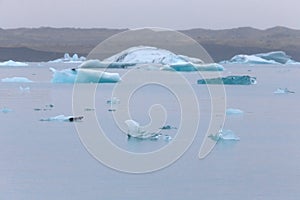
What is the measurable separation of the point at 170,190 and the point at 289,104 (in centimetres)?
858

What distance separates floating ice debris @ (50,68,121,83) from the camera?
17.0m

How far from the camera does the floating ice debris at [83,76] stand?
671 inches

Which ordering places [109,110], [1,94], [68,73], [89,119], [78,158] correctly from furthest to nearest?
[68,73]
[1,94]
[109,110]
[89,119]
[78,158]

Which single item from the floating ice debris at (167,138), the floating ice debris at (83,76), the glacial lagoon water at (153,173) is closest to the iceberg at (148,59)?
the floating ice debris at (83,76)

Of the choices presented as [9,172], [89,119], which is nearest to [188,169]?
[9,172]

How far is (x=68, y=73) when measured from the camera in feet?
61.1

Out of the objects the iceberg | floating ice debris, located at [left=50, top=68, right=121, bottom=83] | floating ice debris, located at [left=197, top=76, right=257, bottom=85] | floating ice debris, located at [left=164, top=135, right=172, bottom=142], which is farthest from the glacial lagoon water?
the iceberg

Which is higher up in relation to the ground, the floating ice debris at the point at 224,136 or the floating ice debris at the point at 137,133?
the floating ice debris at the point at 137,133

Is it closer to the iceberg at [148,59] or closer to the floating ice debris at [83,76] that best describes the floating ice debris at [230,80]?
the floating ice debris at [83,76]

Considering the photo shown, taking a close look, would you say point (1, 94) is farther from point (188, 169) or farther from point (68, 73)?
point (188, 169)

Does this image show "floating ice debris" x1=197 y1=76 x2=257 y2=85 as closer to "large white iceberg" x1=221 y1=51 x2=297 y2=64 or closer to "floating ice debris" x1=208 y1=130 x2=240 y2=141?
"floating ice debris" x1=208 y1=130 x2=240 y2=141

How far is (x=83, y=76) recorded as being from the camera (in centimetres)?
1686

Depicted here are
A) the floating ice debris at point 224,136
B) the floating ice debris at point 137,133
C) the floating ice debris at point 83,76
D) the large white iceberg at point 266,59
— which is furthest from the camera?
the large white iceberg at point 266,59

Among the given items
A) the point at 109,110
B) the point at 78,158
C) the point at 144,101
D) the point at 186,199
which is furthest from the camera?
the point at 144,101
